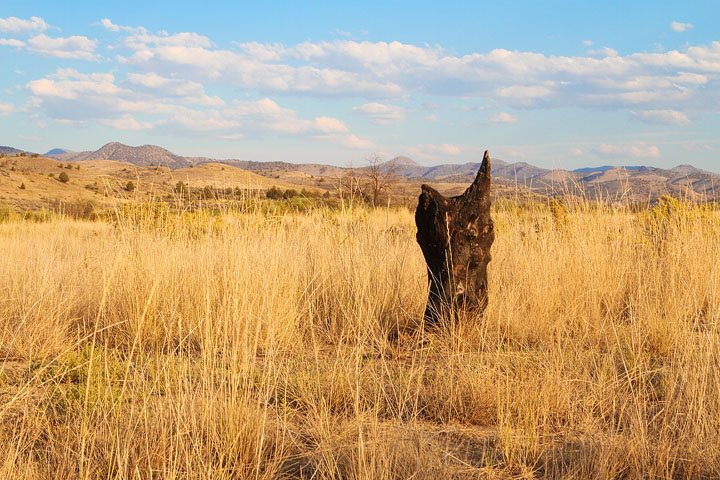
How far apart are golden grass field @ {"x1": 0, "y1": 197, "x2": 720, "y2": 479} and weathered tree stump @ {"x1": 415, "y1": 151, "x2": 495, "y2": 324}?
0.76 feet

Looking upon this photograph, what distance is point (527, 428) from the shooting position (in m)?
2.36

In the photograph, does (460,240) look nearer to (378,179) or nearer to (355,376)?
(355,376)

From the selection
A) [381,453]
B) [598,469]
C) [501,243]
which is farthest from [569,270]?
[381,453]

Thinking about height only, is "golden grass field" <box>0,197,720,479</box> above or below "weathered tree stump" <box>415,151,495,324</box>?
below

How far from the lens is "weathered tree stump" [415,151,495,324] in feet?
12.7

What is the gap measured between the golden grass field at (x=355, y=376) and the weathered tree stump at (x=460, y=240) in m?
0.23

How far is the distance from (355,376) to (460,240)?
5.09ft

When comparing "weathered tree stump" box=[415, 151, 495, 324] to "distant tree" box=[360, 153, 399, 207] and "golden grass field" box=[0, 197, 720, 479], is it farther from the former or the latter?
"distant tree" box=[360, 153, 399, 207]

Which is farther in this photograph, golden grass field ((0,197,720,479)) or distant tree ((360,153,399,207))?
distant tree ((360,153,399,207))

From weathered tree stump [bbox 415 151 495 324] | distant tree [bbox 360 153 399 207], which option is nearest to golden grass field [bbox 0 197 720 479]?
weathered tree stump [bbox 415 151 495 324]

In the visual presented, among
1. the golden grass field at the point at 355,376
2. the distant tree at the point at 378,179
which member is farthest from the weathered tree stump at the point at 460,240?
the distant tree at the point at 378,179

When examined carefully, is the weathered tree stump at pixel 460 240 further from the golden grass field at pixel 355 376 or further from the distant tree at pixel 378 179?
the distant tree at pixel 378 179

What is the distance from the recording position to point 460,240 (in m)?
3.90

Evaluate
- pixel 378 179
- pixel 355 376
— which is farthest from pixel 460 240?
pixel 378 179
